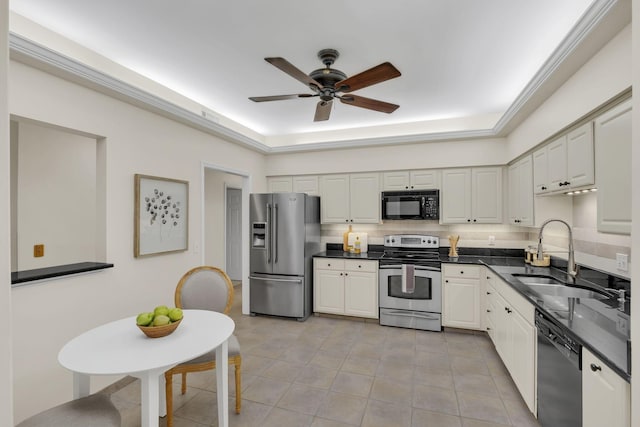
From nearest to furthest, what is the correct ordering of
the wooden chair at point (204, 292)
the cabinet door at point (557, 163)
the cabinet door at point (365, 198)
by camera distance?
the cabinet door at point (557, 163) < the wooden chair at point (204, 292) < the cabinet door at point (365, 198)

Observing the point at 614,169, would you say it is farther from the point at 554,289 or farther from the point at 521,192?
the point at 521,192

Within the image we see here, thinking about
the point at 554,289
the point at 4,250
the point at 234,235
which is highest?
the point at 4,250

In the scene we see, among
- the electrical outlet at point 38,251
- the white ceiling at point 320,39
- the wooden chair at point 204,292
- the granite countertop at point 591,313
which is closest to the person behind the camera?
the granite countertop at point 591,313

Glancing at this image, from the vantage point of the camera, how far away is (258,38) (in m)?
2.33

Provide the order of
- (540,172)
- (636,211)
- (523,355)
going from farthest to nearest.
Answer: (540,172) → (523,355) → (636,211)

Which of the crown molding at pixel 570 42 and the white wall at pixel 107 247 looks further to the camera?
the white wall at pixel 107 247

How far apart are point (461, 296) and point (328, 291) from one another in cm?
173

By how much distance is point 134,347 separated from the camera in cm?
167

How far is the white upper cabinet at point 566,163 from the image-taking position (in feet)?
6.81

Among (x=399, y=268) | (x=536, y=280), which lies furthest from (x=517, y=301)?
(x=399, y=268)

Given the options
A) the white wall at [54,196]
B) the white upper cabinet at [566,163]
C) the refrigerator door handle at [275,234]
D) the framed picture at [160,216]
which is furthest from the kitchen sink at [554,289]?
the white wall at [54,196]

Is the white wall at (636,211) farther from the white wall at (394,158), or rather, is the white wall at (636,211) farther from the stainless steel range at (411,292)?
the white wall at (394,158)

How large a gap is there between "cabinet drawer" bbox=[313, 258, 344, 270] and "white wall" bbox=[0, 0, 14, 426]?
3671 mm

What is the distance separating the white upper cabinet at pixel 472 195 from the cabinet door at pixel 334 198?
4.54 feet
